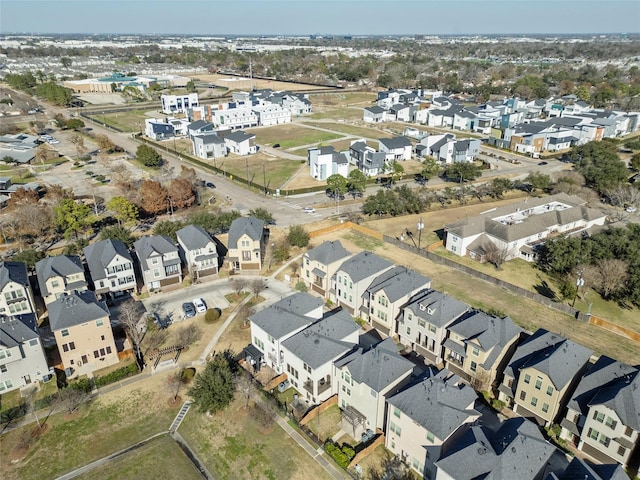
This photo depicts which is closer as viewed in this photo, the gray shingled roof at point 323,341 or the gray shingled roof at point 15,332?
the gray shingled roof at point 323,341

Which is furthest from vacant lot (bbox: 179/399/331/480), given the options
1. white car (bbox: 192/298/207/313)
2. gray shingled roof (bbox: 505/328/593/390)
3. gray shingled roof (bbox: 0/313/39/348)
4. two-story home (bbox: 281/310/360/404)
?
gray shingled roof (bbox: 505/328/593/390)

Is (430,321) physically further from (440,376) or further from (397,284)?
(440,376)

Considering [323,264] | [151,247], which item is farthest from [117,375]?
[323,264]

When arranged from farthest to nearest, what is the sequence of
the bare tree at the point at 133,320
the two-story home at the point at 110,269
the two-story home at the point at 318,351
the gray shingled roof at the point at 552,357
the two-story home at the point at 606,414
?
the two-story home at the point at 110,269 < the bare tree at the point at 133,320 < the two-story home at the point at 318,351 < the gray shingled roof at the point at 552,357 < the two-story home at the point at 606,414

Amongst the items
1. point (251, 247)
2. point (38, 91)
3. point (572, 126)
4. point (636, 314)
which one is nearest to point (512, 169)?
point (572, 126)

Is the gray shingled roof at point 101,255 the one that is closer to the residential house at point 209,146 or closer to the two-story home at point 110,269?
the two-story home at point 110,269

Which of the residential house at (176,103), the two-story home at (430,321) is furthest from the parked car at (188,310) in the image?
the residential house at (176,103)
